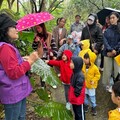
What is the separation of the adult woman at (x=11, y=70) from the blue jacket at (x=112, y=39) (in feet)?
8.08

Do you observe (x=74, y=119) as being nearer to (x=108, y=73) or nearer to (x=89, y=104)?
(x=89, y=104)

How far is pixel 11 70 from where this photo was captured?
2.27 metres

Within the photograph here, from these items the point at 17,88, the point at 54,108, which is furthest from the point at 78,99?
the point at 17,88

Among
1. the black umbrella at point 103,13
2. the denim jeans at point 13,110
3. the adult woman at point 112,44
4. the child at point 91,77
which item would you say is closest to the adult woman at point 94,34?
the adult woman at point 112,44

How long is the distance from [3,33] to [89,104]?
2.48m

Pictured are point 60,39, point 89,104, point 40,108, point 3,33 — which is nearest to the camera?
point 3,33

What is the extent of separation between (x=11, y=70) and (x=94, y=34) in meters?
3.32

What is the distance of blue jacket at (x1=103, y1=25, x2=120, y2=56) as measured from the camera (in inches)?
181

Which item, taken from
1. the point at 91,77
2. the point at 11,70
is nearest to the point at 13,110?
the point at 11,70

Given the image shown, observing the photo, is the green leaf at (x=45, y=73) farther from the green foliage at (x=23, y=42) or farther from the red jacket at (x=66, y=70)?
the green foliage at (x=23, y=42)

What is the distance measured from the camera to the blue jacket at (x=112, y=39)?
181 inches

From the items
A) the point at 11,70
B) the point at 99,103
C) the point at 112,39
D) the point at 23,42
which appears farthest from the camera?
the point at 23,42

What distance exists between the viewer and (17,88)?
8.02 feet

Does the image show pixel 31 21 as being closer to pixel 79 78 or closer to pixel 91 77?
pixel 79 78
